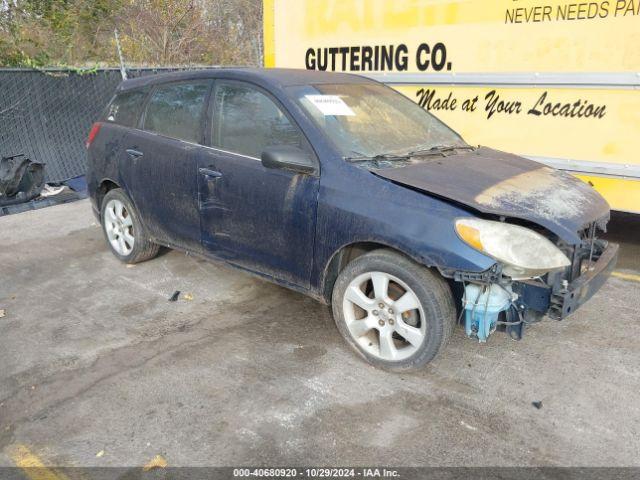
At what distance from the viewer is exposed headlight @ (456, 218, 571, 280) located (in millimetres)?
2939

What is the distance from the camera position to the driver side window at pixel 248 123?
376cm

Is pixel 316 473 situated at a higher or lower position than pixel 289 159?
lower

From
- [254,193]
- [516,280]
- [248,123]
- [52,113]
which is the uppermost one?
[248,123]

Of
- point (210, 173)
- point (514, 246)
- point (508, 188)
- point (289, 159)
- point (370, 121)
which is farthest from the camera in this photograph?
point (210, 173)

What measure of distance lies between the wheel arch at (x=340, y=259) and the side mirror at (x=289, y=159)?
0.55 m

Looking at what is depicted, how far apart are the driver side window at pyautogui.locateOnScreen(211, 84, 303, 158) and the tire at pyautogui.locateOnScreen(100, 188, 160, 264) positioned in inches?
52.8

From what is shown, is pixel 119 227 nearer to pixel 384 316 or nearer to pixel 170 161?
pixel 170 161

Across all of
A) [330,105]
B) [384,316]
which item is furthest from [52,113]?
[384,316]

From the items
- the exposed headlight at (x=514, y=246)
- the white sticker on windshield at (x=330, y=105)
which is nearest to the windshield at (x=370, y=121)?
the white sticker on windshield at (x=330, y=105)

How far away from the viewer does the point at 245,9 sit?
21.1 meters

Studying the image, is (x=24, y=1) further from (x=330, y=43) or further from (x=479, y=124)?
(x=479, y=124)

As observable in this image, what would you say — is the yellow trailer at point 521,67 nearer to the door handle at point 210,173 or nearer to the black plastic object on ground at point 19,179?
the door handle at point 210,173

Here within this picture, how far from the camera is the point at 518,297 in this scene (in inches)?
121

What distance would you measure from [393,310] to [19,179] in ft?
21.0
